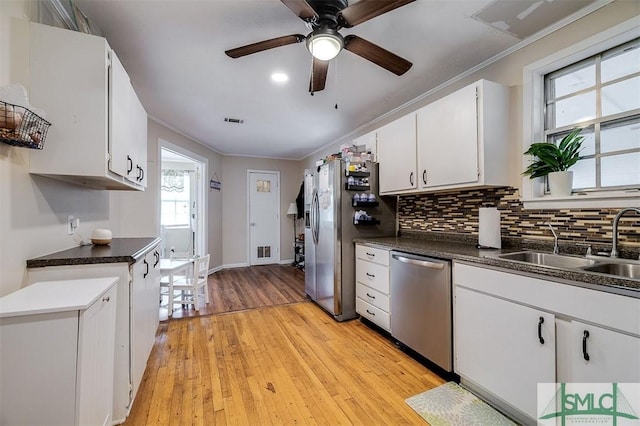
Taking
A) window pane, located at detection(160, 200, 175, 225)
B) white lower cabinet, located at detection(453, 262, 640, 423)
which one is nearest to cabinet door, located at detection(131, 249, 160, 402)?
white lower cabinet, located at detection(453, 262, 640, 423)

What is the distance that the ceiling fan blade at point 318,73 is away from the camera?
5.94 feet

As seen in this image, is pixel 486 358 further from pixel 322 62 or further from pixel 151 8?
pixel 151 8

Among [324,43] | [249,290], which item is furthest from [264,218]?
[324,43]

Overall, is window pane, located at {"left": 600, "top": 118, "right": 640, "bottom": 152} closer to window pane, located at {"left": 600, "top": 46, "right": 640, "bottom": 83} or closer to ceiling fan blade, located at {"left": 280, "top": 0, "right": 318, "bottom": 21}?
window pane, located at {"left": 600, "top": 46, "right": 640, "bottom": 83}

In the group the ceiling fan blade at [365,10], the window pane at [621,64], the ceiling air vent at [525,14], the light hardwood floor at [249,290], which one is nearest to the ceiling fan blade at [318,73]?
the ceiling fan blade at [365,10]

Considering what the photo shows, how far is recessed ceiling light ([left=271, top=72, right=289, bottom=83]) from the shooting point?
2.53 m

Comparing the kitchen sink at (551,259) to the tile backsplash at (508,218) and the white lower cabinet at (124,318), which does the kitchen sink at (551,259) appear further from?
the white lower cabinet at (124,318)

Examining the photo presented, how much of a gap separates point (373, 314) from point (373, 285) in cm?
30

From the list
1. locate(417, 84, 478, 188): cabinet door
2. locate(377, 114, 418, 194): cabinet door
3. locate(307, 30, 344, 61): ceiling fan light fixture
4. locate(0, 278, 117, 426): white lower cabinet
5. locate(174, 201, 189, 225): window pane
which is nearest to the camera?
locate(0, 278, 117, 426): white lower cabinet

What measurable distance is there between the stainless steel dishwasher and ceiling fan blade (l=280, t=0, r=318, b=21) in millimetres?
1773

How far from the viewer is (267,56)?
2.23 m

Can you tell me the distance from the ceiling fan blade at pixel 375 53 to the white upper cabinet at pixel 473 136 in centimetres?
62

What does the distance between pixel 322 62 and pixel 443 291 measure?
5.90ft

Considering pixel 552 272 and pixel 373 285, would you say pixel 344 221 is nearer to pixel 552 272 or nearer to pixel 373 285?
pixel 373 285
